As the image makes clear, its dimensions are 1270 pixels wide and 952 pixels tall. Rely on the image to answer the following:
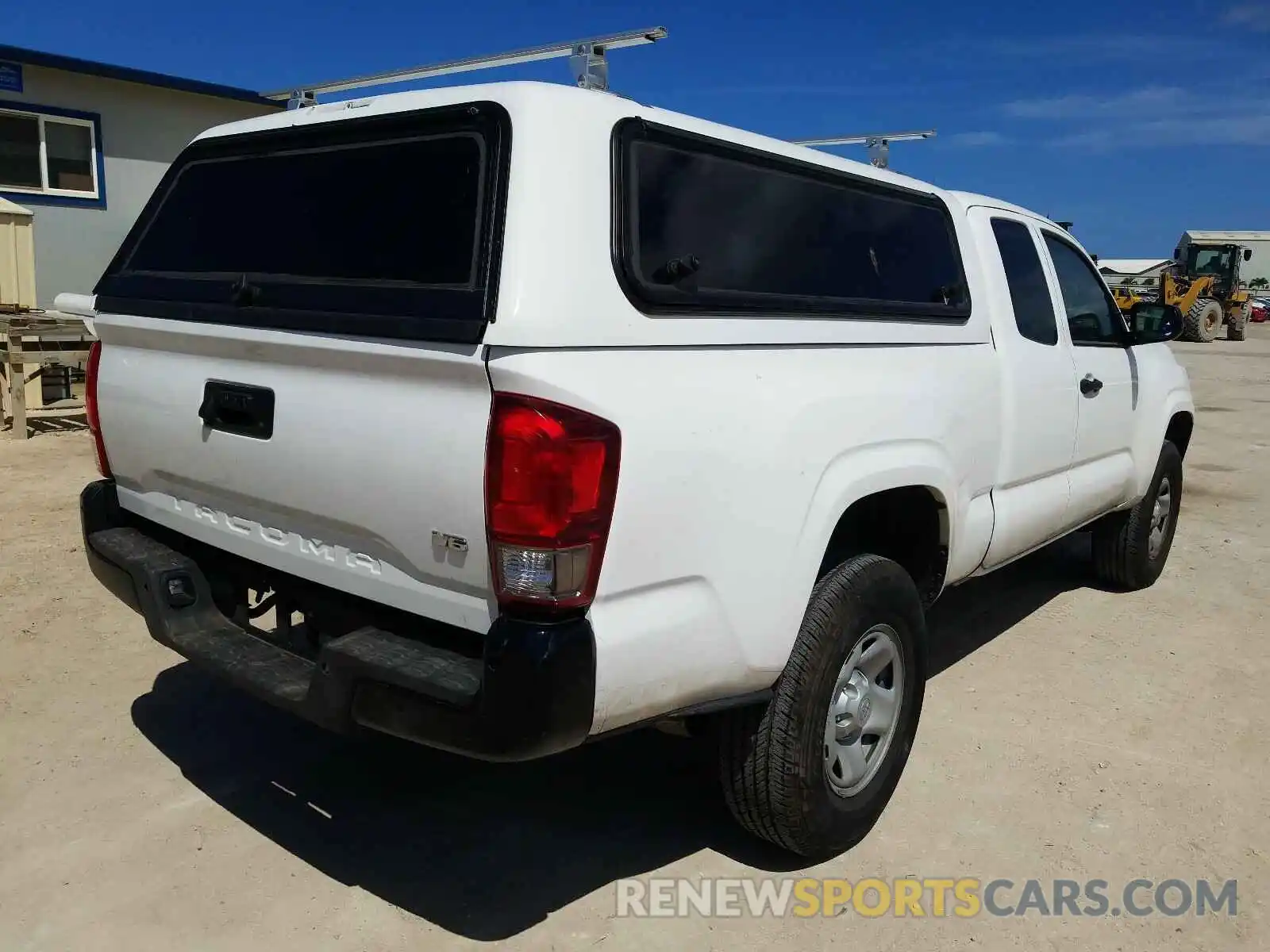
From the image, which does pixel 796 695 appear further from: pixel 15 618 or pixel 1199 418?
pixel 1199 418

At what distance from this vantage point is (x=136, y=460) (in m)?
3.10

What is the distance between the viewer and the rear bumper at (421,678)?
2.17 m

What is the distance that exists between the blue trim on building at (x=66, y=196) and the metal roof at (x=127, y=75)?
467 mm

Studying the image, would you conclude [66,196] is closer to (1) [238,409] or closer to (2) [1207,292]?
(1) [238,409]

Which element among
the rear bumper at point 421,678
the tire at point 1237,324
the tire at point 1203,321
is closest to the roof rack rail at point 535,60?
the rear bumper at point 421,678

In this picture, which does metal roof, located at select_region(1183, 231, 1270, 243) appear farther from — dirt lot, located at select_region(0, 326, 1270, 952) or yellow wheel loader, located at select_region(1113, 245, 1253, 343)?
dirt lot, located at select_region(0, 326, 1270, 952)

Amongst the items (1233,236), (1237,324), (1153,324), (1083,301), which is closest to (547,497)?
(1083,301)

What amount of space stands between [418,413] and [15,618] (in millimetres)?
3472

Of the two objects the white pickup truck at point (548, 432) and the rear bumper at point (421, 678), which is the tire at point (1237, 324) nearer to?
the white pickup truck at point (548, 432)

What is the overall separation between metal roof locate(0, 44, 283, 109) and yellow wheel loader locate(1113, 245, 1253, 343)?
21.3 meters

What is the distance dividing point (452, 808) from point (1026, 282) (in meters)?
2.91

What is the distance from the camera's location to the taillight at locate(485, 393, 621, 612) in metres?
2.13

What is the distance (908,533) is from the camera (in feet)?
11.5

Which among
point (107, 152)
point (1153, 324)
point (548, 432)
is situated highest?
point (107, 152)
